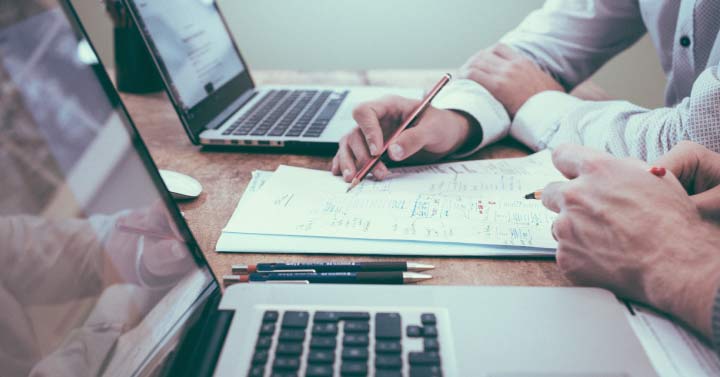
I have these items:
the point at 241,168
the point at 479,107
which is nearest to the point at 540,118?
the point at 479,107

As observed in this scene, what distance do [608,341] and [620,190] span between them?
0.51 feet

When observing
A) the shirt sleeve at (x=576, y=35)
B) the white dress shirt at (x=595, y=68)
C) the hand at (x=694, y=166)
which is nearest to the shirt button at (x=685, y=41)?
the white dress shirt at (x=595, y=68)

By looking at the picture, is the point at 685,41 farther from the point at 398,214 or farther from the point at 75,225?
the point at 75,225

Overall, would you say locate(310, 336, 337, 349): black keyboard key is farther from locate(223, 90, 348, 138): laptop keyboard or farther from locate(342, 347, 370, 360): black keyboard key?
locate(223, 90, 348, 138): laptop keyboard

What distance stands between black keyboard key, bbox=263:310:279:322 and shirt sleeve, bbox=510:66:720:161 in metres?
0.55

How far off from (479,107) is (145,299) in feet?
2.01

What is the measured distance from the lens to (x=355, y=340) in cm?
36

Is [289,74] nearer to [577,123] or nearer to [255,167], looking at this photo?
[255,167]

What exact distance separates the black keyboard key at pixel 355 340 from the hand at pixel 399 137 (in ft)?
1.07

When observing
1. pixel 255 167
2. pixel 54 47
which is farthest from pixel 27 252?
pixel 255 167

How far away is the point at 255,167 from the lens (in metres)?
0.75

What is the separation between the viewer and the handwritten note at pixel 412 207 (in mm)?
542

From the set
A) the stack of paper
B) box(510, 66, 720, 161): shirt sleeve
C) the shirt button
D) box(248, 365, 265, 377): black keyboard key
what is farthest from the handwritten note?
the shirt button

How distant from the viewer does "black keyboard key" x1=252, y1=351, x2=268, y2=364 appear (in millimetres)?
355
